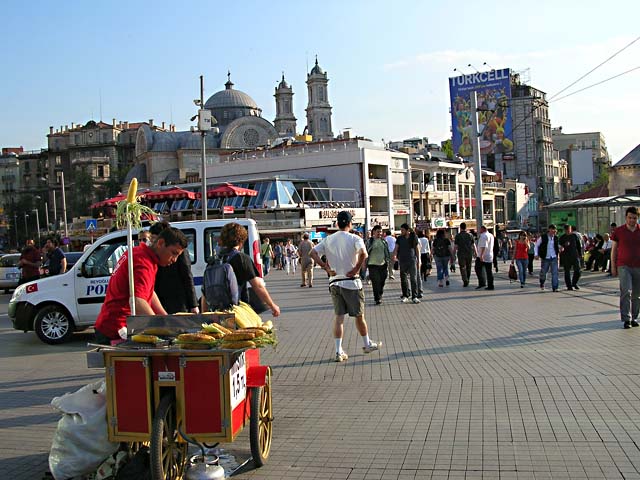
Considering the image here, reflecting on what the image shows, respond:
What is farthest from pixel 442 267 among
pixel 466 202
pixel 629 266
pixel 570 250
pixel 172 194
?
pixel 466 202

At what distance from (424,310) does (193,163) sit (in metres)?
86.9

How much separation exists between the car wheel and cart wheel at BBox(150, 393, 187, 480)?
Answer: 28.5 feet

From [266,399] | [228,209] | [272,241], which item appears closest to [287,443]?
[266,399]

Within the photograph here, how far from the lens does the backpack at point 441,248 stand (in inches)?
856

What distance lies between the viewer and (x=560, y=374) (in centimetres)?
820

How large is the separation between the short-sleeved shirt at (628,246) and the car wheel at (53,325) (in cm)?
936

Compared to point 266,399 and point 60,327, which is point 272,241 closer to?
point 60,327

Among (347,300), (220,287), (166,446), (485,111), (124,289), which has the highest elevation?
(485,111)

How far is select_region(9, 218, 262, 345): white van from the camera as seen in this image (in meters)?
13.0

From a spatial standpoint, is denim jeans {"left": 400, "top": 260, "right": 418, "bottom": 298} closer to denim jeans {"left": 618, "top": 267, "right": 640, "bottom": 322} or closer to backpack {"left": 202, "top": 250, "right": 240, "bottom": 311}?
denim jeans {"left": 618, "top": 267, "right": 640, "bottom": 322}

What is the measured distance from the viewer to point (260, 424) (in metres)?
5.76

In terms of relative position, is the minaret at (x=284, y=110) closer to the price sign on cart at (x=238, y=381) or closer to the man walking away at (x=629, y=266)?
the man walking away at (x=629, y=266)

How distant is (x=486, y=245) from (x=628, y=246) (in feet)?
28.1

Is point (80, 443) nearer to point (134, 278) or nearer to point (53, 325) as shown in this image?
point (134, 278)
